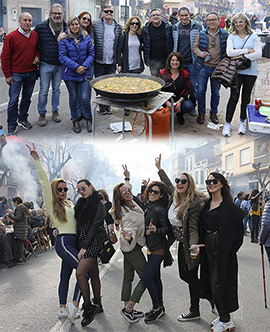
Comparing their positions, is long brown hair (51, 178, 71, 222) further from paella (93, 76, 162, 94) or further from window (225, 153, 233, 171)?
window (225, 153, 233, 171)

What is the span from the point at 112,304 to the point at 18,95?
3.39 m

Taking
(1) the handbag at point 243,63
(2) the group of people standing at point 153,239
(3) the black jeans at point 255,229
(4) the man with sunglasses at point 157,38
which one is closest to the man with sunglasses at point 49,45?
(4) the man with sunglasses at point 157,38

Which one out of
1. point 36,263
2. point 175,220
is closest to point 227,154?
point 175,220

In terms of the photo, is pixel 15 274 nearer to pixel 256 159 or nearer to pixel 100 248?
pixel 100 248

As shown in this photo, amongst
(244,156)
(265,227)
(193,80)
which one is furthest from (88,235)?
(193,80)

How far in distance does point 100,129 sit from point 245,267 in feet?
9.27

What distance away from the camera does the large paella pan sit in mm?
5244

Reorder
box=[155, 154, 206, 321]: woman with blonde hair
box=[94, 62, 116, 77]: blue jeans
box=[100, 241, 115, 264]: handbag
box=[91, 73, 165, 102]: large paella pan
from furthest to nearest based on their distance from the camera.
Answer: box=[94, 62, 116, 77]: blue jeans
box=[91, 73, 165, 102]: large paella pan
box=[100, 241, 115, 264]: handbag
box=[155, 154, 206, 321]: woman with blonde hair

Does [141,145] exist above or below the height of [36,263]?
above

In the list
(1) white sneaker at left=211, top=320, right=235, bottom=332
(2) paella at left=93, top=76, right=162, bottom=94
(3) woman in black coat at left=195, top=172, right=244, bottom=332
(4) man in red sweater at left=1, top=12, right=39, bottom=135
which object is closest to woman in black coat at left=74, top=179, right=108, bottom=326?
(3) woman in black coat at left=195, top=172, right=244, bottom=332

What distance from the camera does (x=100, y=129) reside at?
6414 millimetres

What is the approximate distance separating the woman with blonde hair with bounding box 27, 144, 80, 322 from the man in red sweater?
251 cm

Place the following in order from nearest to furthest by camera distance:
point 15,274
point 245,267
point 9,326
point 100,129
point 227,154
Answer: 1. point 9,326
2. point 245,267
3. point 15,274
4. point 227,154
5. point 100,129

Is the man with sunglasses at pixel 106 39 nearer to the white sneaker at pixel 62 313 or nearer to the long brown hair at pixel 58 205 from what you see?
the long brown hair at pixel 58 205
